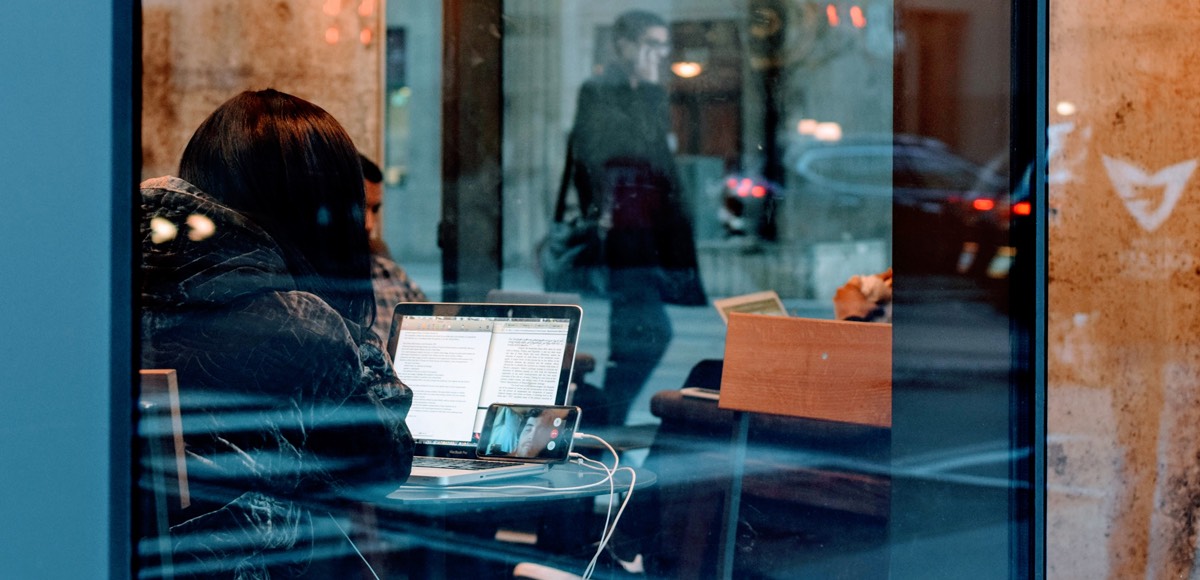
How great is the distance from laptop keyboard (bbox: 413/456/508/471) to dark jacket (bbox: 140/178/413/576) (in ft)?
0.58

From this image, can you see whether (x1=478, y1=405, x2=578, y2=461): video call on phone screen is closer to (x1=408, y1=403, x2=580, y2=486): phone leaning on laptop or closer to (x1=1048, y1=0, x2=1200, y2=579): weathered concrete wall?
(x1=408, y1=403, x2=580, y2=486): phone leaning on laptop

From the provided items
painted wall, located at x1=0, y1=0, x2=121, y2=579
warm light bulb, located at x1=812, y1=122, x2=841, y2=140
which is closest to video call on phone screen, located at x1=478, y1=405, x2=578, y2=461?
painted wall, located at x1=0, y1=0, x2=121, y2=579

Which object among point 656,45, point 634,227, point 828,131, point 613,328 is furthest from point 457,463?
point 656,45

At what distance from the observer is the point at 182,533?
1420 millimetres

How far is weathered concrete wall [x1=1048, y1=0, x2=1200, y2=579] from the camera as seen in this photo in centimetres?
167

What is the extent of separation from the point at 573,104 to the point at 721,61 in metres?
0.86

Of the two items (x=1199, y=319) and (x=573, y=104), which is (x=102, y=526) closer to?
(x=1199, y=319)

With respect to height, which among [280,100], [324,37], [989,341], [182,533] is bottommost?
[182,533]

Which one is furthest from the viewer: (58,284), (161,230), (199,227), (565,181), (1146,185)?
(565,181)

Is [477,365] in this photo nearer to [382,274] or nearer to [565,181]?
[382,274]

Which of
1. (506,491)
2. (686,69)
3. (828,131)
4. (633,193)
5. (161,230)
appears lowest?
(506,491)

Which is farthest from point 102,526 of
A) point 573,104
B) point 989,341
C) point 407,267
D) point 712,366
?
point 573,104

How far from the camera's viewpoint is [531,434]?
1982mm

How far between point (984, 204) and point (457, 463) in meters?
0.99
